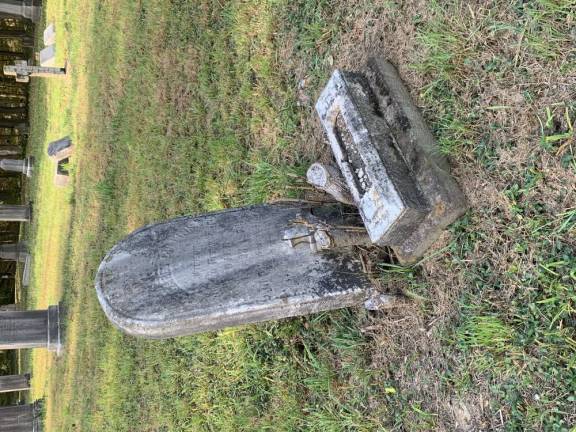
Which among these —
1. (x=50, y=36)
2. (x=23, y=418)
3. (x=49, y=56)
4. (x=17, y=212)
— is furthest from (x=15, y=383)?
(x=50, y=36)

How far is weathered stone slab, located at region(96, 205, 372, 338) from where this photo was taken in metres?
2.78

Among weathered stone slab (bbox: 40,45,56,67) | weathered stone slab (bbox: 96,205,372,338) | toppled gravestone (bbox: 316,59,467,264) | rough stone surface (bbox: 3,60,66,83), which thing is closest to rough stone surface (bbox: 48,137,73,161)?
rough stone surface (bbox: 3,60,66,83)

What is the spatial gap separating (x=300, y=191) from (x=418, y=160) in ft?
3.87

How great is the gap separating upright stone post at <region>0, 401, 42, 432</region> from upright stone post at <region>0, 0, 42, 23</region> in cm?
734

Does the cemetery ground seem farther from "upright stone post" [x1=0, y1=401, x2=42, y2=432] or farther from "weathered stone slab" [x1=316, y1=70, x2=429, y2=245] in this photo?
"upright stone post" [x1=0, y1=401, x2=42, y2=432]

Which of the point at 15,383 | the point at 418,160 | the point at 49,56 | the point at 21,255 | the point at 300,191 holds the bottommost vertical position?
the point at 418,160

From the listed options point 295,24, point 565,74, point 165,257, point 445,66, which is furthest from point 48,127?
point 565,74

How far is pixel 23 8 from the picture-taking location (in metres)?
11.2

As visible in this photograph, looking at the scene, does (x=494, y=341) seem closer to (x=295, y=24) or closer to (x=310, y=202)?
(x=310, y=202)

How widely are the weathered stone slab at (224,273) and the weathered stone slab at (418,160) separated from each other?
43cm

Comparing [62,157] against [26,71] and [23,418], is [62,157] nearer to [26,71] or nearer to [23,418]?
[26,71]

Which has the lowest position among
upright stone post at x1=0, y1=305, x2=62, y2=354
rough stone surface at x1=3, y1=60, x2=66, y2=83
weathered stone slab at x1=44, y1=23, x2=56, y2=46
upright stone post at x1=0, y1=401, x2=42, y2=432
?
upright stone post at x1=0, y1=401, x2=42, y2=432

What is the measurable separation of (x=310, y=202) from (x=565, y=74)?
1.51 meters

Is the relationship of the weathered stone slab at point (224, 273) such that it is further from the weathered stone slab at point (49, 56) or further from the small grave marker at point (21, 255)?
the small grave marker at point (21, 255)
